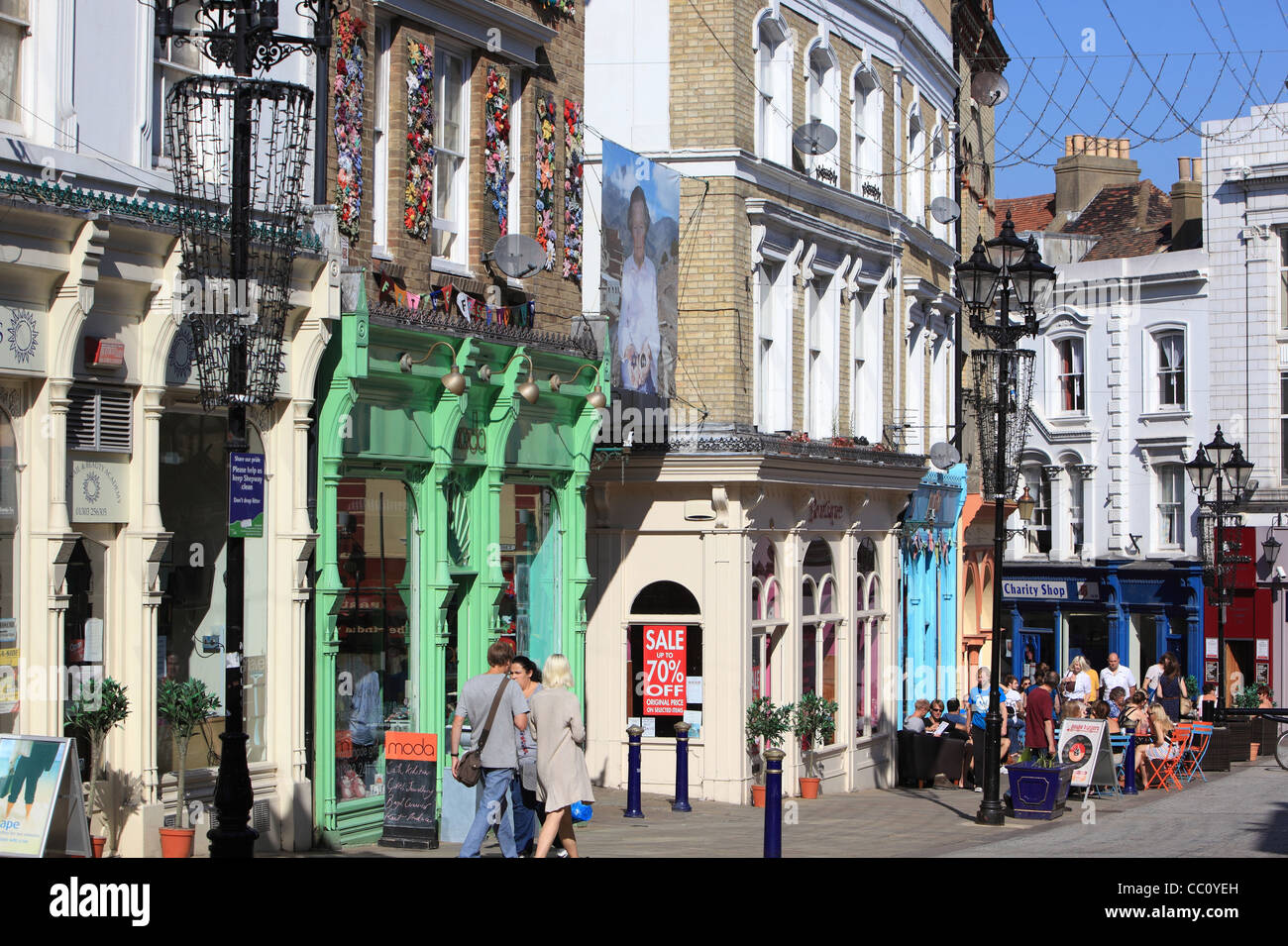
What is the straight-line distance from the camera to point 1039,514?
162 feet

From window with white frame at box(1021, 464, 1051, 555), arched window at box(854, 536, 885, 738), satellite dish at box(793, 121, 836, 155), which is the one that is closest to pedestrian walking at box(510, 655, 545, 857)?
satellite dish at box(793, 121, 836, 155)

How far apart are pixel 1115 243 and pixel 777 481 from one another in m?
31.2

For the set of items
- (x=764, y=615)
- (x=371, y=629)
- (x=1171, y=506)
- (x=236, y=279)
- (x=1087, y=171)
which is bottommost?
(x=764, y=615)

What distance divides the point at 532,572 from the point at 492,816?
670cm

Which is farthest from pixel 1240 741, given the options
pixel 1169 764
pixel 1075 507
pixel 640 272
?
pixel 1075 507

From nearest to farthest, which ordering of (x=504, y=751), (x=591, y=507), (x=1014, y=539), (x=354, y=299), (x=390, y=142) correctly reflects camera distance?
1. (x=504, y=751)
2. (x=354, y=299)
3. (x=390, y=142)
4. (x=591, y=507)
5. (x=1014, y=539)

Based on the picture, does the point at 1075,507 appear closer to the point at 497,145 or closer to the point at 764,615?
the point at 764,615

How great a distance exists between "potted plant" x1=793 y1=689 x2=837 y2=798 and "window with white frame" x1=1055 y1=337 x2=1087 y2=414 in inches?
1046

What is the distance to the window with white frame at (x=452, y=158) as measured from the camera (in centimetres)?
1719

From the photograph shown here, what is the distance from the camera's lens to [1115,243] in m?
50.5

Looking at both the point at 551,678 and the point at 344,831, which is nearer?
the point at 551,678

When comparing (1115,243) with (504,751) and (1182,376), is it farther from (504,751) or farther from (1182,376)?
(504,751)

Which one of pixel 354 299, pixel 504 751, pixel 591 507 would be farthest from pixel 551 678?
pixel 591 507

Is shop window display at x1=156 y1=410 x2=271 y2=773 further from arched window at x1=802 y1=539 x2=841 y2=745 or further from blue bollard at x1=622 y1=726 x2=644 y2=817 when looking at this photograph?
arched window at x1=802 y1=539 x2=841 y2=745
